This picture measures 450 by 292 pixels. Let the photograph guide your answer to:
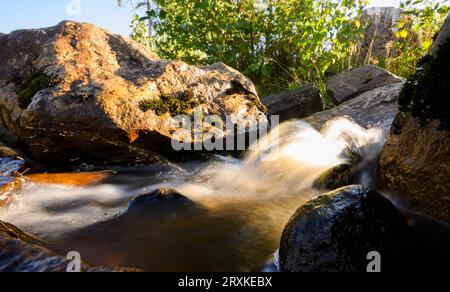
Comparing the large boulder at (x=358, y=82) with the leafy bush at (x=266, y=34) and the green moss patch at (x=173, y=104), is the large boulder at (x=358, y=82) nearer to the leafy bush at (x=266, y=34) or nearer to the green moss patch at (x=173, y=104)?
the leafy bush at (x=266, y=34)

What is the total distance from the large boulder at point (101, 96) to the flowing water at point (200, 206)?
0.49 metres

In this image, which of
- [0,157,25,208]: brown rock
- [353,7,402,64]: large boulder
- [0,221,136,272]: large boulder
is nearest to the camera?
[0,221,136,272]: large boulder

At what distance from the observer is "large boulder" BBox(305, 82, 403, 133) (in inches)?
204

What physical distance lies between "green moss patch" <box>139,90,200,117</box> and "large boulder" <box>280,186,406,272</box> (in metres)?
3.33

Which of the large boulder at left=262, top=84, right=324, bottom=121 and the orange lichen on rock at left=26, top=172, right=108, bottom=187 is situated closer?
the orange lichen on rock at left=26, top=172, right=108, bottom=187

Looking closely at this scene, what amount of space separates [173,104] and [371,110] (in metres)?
2.87

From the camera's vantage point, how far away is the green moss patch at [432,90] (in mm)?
2738

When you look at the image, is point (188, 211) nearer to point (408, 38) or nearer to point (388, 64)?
point (388, 64)

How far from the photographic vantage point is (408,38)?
9.33 metres

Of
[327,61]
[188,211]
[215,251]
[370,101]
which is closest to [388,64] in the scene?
[327,61]

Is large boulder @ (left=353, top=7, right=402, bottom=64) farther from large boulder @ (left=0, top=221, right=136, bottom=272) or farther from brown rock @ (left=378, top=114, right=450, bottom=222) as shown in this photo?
large boulder @ (left=0, top=221, right=136, bottom=272)

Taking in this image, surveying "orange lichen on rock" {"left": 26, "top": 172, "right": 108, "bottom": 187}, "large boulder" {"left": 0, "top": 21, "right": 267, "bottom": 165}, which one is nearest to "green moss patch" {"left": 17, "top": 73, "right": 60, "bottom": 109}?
"large boulder" {"left": 0, "top": 21, "right": 267, "bottom": 165}

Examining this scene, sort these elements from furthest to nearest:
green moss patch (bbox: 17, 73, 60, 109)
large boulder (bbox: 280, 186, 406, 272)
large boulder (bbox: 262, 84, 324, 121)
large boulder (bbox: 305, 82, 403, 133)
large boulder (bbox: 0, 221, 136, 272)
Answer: large boulder (bbox: 262, 84, 324, 121), green moss patch (bbox: 17, 73, 60, 109), large boulder (bbox: 305, 82, 403, 133), large boulder (bbox: 280, 186, 406, 272), large boulder (bbox: 0, 221, 136, 272)

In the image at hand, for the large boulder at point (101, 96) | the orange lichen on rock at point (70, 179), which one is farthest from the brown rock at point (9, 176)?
the large boulder at point (101, 96)
